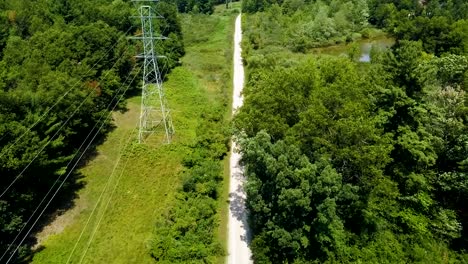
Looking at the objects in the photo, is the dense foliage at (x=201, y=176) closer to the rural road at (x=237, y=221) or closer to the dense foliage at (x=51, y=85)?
the rural road at (x=237, y=221)

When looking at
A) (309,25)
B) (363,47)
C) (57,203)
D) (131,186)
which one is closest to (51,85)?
(57,203)

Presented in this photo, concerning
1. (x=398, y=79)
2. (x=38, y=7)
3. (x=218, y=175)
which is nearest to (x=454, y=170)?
(x=398, y=79)

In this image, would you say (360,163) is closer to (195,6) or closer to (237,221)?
(237,221)

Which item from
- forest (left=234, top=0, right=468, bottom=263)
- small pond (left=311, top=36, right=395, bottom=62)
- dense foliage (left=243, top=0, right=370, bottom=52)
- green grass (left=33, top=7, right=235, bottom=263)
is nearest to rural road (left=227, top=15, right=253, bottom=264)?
green grass (left=33, top=7, right=235, bottom=263)

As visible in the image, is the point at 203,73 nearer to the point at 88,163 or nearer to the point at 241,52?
the point at 241,52

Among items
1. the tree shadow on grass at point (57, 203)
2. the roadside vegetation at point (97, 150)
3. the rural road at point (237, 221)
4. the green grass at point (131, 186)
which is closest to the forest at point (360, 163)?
the rural road at point (237, 221)

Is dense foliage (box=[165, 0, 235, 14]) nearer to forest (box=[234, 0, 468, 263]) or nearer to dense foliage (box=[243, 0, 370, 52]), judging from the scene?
dense foliage (box=[243, 0, 370, 52])
